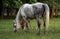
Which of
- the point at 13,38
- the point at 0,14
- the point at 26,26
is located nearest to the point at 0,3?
the point at 0,14

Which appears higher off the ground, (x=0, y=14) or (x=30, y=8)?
(x=30, y=8)

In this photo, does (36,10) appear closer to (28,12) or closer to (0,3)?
(28,12)

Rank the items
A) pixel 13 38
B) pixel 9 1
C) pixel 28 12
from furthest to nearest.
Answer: pixel 9 1 < pixel 28 12 < pixel 13 38

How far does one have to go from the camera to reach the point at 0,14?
116 feet

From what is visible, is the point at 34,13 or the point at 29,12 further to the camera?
the point at 29,12

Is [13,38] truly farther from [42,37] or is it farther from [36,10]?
[36,10]

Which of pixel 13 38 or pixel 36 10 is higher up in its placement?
pixel 36 10

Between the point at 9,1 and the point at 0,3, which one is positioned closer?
the point at 9,1

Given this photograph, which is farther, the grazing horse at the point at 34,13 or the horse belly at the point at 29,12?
the horse belly at the point at 29,12

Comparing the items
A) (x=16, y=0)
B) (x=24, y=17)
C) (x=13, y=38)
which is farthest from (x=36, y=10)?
(x=16, y=0)

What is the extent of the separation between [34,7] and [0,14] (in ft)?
73.2

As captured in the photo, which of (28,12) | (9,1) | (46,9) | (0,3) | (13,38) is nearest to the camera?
(13,38)

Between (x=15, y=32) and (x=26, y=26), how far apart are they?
781 mm

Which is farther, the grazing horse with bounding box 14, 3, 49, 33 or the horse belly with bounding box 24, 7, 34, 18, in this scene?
the horse belly with bounding box 24, 7, 34, 18
